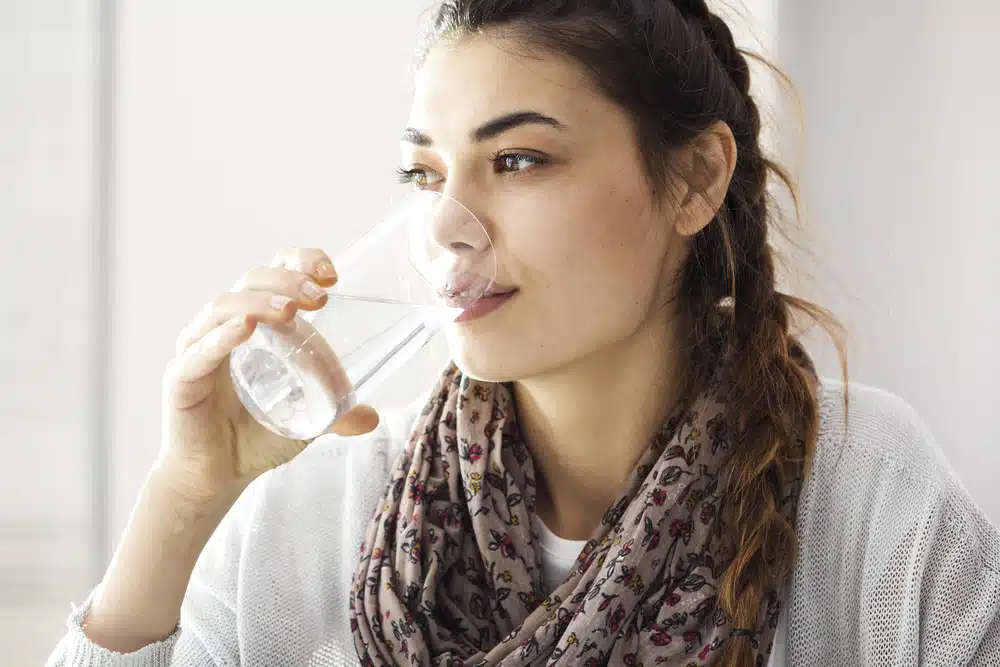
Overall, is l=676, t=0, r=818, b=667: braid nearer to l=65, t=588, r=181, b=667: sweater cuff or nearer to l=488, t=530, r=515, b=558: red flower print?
l=488, t=530, r=515, b=558: red flower print

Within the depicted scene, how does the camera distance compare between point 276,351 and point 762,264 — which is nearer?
point 276,351

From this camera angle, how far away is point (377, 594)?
1431 mm

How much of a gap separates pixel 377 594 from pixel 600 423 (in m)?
0.40

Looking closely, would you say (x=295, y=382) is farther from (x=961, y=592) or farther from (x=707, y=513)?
(x=961, y=592)

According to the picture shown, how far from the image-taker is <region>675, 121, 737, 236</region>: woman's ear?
1408 mm

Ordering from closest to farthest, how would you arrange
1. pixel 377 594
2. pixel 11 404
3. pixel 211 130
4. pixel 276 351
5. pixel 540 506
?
1. pixel 276 351
2. pixel 377 594
3. pixel 540 506
4. pixel 11 404
5. pixel 211 130

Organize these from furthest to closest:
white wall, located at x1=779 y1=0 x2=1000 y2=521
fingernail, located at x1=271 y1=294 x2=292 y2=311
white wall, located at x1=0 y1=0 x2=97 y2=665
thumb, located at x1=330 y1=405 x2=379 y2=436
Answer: white wall, located at x1=779 y1=0 x2=1000 y2=521, white wall, located at x1=0 y1=0 x2=97 y2=665, thumb, located at x1=330 y1=405 x2=379 y2=436, fingernail, located at x1=271 y1=294 x2=292 y2=311

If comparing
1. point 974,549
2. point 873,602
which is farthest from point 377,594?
point 974,549

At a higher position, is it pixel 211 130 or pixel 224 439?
pixel 211 130

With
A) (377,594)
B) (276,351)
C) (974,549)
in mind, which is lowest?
(377,594)

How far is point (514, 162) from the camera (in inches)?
49.3

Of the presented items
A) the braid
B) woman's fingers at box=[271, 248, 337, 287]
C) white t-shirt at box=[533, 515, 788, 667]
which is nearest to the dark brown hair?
the braid

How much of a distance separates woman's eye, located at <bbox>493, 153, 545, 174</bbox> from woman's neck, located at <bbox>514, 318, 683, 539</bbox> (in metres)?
0.31

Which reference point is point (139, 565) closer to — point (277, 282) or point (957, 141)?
point (277, 282)
